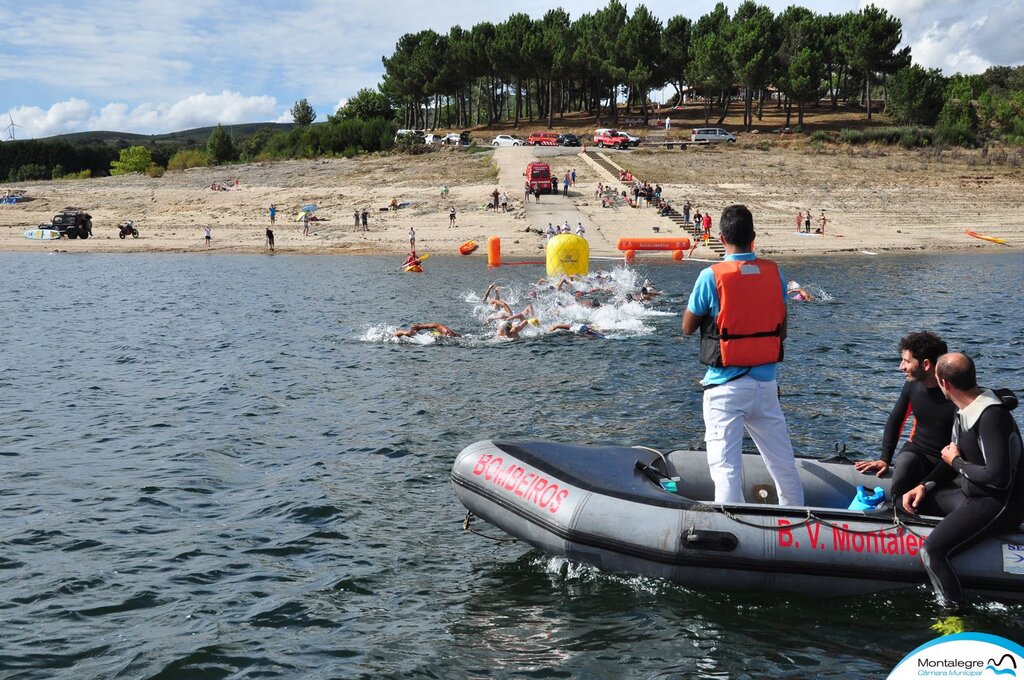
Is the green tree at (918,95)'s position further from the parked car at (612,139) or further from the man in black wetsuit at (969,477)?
the man in black wetsuit at (969,477)

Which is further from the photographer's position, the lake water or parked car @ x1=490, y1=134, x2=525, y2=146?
parked car @ x1=490, y1=134, x2=525, y2=146

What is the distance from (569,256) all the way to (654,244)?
10.3m

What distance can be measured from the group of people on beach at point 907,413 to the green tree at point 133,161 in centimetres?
8996

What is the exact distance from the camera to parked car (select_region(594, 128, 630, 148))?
5941 cm

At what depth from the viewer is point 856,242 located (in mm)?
37094

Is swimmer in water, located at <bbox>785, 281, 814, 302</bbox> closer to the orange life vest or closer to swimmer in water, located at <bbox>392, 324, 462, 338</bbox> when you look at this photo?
swimmer in water, located at <bbox>392, 324, 462, 338</bbox>

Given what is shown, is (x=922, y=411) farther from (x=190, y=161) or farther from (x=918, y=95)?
(x=190, y=161)

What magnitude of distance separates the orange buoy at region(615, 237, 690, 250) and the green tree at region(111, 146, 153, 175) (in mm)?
66187

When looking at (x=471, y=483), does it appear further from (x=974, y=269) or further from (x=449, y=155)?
(x=449, y=155)

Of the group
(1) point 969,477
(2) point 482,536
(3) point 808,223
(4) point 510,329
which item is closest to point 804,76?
(3) point 808,223

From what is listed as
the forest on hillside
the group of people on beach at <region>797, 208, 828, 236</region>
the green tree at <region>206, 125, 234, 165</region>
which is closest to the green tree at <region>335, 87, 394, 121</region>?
the forest on hillside

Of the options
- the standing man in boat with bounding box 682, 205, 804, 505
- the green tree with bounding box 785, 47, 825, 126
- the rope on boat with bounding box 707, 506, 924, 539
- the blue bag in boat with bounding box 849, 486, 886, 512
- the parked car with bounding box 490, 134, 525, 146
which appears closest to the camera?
the standing man in boat with bounding box 682, 205, 804, 505

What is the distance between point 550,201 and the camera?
4488 cm

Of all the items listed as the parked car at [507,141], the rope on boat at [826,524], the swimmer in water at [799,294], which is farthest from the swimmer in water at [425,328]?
the parked car at [507,141]
